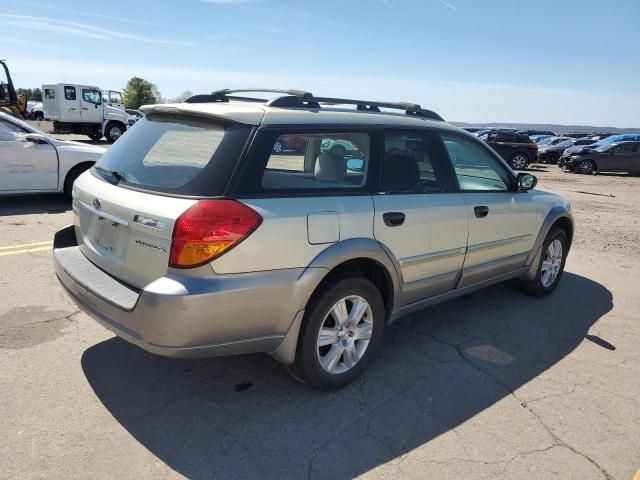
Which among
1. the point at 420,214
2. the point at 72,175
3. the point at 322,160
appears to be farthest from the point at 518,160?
the point at 322,160

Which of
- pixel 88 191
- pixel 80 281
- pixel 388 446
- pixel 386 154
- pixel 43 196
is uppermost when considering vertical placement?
pixel 386 154

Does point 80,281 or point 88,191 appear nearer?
point 80,281

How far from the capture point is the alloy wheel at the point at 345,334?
3.04m

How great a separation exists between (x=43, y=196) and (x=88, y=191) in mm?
6974

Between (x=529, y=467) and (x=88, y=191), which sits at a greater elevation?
(x=88, y=191)

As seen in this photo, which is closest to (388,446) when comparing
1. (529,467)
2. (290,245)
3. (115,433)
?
(529,467)

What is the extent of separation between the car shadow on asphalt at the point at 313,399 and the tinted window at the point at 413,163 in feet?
4.10

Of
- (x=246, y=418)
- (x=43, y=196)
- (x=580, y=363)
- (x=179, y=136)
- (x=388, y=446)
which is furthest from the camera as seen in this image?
(x=43, y=196)

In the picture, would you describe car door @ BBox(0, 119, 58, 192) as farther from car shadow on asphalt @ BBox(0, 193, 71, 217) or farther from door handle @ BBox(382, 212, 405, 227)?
door handle @ BBox(382, 212, 405, 227)

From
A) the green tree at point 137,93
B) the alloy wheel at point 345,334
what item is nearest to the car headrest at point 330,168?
the alloy wheel at point 345,334

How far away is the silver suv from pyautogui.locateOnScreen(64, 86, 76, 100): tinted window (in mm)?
23196

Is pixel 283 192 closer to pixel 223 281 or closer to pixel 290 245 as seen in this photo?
pixel 290 245

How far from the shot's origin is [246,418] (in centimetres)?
281

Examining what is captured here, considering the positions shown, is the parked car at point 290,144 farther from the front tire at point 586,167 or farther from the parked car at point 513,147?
the front tire at point 586,167
